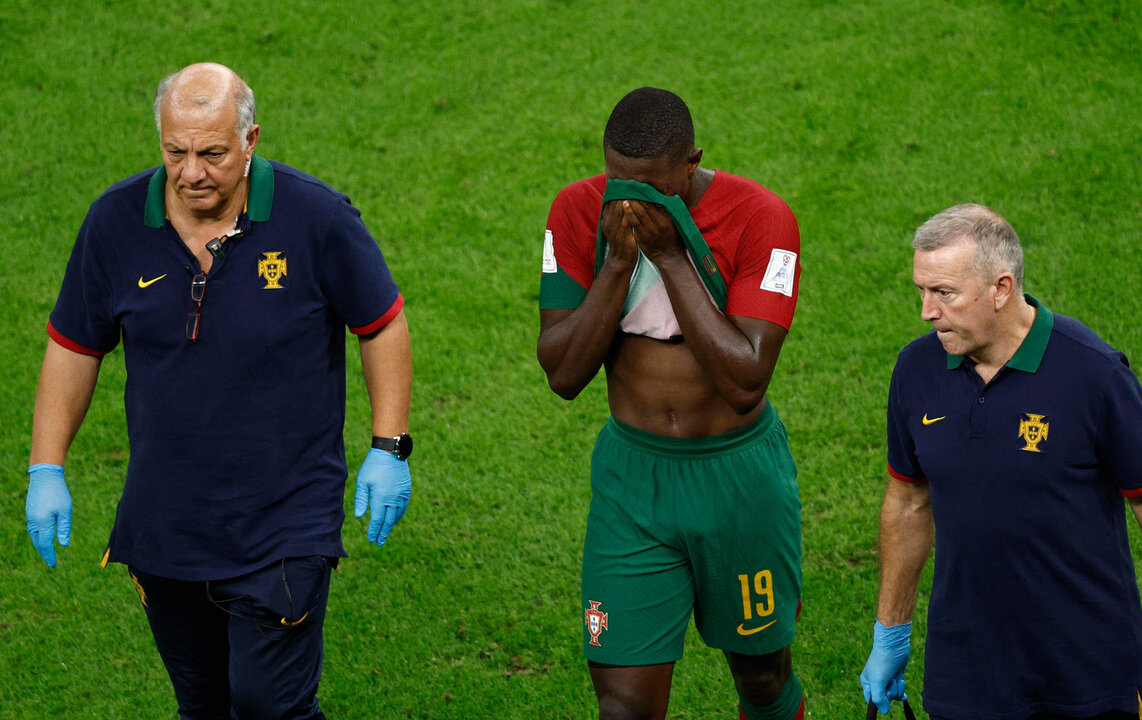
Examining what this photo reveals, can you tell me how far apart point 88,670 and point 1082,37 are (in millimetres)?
8552

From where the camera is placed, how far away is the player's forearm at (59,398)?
15.3ft

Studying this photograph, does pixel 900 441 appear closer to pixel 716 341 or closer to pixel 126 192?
pixel 716 341

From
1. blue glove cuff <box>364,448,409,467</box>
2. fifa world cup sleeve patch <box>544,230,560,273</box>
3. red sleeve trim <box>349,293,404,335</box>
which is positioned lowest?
blue glove cuff <box>364,448,409,467</box>

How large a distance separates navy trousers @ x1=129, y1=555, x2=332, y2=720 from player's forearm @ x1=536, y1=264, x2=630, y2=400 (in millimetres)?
1044

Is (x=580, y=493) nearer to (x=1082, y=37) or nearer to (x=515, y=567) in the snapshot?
(x=515, y=567)

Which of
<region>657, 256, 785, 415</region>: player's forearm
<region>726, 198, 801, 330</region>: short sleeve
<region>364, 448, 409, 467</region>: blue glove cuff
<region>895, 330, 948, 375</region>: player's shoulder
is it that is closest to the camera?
<region>895, 330, 948, 375</region>: player's shoulder

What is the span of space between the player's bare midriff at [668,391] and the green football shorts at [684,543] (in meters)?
0.04

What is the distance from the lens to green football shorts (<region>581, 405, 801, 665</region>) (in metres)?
4.51

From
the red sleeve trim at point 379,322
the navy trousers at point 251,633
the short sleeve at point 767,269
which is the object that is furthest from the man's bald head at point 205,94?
the short sleeve at point 767,269

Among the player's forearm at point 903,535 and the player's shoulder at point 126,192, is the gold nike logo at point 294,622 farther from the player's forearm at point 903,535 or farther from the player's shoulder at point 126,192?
the player's forearm at point 903,535

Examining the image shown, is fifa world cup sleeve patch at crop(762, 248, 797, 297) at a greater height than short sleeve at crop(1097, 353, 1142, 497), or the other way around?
fifa world cup sleeve patch at crop(762, 248, 797, 297)

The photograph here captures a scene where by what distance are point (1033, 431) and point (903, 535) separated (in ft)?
2.15

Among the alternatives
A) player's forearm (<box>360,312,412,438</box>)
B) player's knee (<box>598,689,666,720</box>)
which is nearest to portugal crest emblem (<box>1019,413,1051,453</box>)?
player's knee (<box>598,689,666,720</box>)

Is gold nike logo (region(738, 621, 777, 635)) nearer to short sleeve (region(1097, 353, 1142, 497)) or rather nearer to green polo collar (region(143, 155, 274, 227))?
short sleeve (region(1097, 353, 1142, 497))
